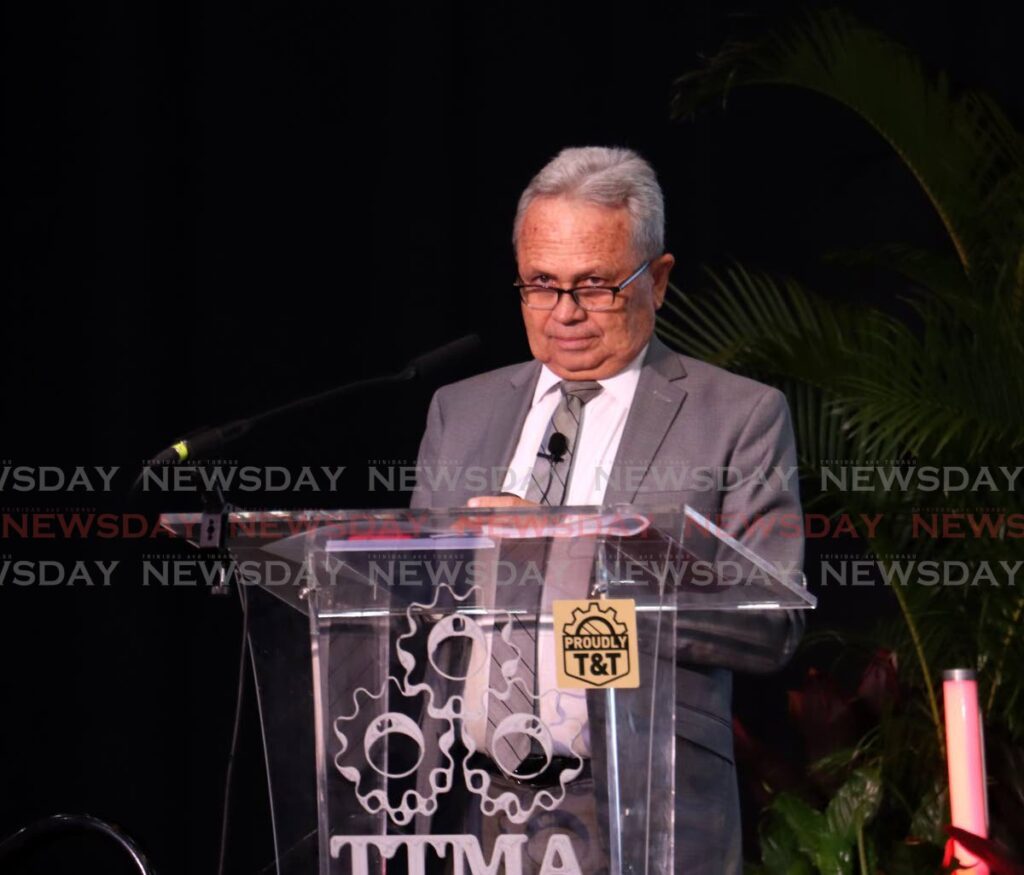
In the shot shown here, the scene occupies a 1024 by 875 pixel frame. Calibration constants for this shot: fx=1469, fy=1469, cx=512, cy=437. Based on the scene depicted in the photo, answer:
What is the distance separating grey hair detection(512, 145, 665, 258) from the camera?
2.22 metres

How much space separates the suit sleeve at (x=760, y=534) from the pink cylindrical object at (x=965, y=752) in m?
0.72

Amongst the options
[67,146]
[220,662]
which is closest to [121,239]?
[67,146]

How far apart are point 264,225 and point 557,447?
1.84 m

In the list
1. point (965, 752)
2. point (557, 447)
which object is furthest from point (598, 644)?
point (965, 752)

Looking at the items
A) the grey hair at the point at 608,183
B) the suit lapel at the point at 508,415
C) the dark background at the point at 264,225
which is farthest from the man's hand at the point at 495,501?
the dark background at the point at 264,225

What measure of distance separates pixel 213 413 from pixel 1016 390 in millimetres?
1886

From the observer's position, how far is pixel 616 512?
1.48 m

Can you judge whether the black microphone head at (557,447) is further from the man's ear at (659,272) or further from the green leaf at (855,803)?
the green leaf at (855,803)

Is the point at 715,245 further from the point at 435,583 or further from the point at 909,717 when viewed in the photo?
the point at 435,583

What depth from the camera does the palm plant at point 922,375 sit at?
3268mm

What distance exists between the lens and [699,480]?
2068mm

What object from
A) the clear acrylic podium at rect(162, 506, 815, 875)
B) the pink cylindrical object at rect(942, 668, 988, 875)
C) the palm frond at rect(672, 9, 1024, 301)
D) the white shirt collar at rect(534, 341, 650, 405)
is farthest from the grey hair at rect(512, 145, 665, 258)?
the palm frond at rect(672, 9, 1024, 301)

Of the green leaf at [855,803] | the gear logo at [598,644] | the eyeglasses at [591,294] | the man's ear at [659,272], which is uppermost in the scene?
the man's ear at [659,272]

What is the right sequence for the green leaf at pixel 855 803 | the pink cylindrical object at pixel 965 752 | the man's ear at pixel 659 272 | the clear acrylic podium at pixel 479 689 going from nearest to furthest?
the clear acrylic podium at pixel 479 689 → the man's ear at pixel 659 272 → the pink cylindrical object at pixel 965 752 → the green leaf at pixel 855 803
